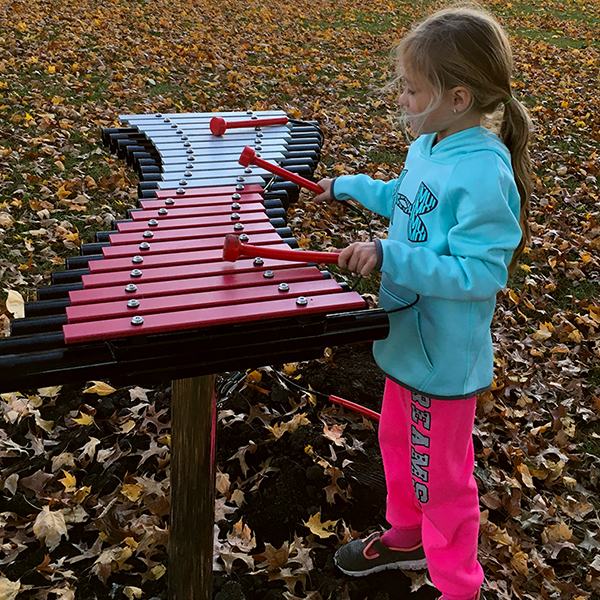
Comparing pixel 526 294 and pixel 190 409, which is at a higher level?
pixel 190 409

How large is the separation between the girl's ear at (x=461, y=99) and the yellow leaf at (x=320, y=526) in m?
1.93

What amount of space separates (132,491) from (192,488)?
32.0 inches

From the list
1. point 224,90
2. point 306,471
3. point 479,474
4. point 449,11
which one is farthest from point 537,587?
point 224,90

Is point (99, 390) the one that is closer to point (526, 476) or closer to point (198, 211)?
point (198, 211)

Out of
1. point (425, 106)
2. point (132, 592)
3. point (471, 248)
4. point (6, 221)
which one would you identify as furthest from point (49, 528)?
point (6, 221)

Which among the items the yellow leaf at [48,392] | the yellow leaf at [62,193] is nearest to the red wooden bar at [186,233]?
the yellow leaf at [48,392]

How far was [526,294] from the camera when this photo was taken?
4.62m

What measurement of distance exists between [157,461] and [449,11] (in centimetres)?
245

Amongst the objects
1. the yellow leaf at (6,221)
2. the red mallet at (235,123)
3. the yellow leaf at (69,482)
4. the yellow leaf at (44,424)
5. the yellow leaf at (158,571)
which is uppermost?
the red mallet at (235,123)

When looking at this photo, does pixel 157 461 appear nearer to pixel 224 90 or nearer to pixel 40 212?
pixel 40 212

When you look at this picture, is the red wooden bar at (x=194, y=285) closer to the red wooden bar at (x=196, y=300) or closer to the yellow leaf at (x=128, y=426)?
the red wooden bar at (x=196, y=300)

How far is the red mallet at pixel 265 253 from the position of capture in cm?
190

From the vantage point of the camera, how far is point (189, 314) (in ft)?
5.58

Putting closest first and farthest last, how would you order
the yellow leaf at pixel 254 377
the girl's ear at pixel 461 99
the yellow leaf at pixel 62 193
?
1. the girl's ear at pixel 461 99
2. the yellow leaf at pixel 254 377
3. the yellow leaf at pixel 62 193
